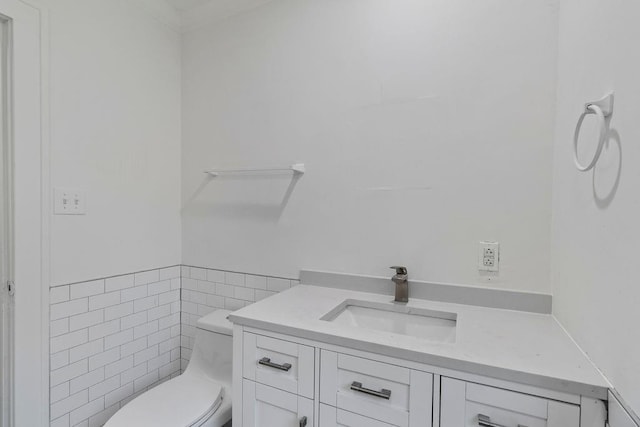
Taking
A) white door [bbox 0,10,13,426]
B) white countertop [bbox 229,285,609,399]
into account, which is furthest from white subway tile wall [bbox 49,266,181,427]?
white countertop [bbox 229,285,609,399]

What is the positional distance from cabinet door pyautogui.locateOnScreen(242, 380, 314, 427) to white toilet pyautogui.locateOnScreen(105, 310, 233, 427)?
0.29 m

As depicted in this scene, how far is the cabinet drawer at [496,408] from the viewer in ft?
2.48

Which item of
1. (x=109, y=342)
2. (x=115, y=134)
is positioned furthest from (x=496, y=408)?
(x=115, y=134)

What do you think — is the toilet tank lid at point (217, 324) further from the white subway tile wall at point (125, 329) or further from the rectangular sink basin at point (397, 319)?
the rectangular sink basin at point (397, 319)

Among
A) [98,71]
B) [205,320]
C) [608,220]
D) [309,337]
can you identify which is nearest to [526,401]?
[608,220]

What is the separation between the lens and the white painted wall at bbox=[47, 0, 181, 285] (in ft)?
4.77

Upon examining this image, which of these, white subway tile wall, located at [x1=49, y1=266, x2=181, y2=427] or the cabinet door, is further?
white subway tile wall, located at [x1=49, y1=266, x2=181, y2=427]

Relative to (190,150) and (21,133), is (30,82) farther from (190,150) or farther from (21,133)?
(190,150)

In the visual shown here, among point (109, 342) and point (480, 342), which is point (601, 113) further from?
point (109, 342)

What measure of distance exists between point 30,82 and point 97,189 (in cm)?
50

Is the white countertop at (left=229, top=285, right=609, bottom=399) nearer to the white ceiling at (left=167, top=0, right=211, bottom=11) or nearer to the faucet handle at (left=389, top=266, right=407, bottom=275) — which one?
the faucet handle at (left=389, top=266, right=407, bottom=275)

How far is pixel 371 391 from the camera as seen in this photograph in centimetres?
94

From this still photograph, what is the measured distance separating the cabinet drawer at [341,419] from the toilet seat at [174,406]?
587 mm

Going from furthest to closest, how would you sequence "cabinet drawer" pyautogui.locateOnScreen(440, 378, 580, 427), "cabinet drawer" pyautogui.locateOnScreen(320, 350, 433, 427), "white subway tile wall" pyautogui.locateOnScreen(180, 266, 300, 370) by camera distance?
1. "white subway tile wall" pyautogui.locateOnScreen(180, 266, 300, 370)
2. "cabinet drawer" pyautogui.locateOnScreen(320, 350, 433, 427)
3. "cabinet drawer" pyautogui.locateOnScreen(440, 378, 580, 427)
